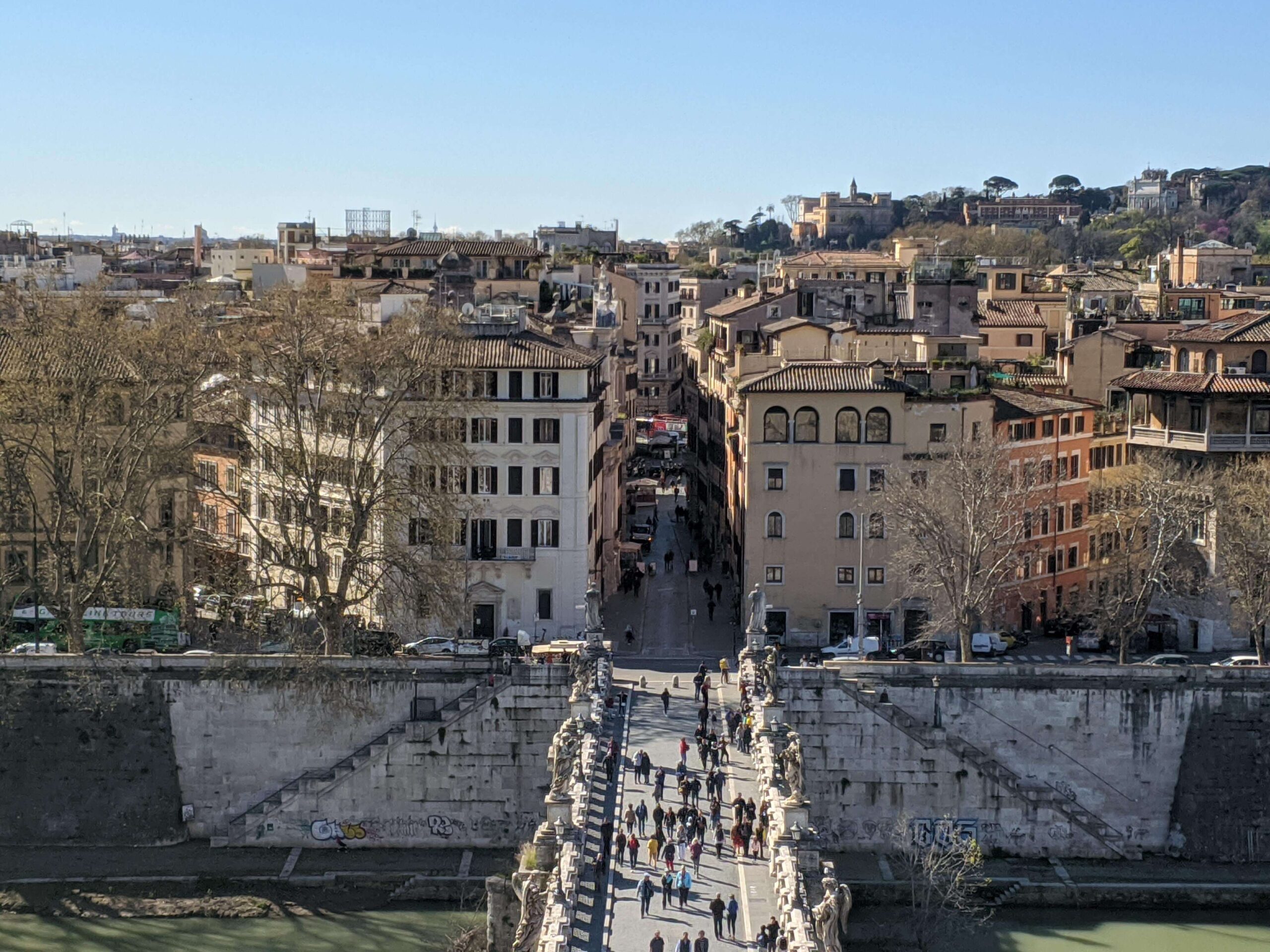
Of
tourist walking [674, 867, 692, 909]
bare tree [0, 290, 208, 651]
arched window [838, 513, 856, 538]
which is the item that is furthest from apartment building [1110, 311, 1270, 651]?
bare tree [0, 290, 208, 651]

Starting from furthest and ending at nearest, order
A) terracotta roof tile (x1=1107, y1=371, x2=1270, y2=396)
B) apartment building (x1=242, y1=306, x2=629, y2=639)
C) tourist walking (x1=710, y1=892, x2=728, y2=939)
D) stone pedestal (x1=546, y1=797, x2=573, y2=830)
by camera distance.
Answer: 1. terracotta roof tile (x1=1107, y1=371, x2=1270, y2=396)
2. apartment building (x1=242, y1=306, x2=629, y2=639)
3. stone pedestal (x1=546, y1=797, x2=573, y2=830)
4. tourist walking (x1=710, y1=892, x2=728, y2=939)

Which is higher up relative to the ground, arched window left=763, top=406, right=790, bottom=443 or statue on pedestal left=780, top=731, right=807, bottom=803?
arched window left=763, top=406, right=790, bottom=443

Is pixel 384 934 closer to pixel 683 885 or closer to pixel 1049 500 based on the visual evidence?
pixel 683 885

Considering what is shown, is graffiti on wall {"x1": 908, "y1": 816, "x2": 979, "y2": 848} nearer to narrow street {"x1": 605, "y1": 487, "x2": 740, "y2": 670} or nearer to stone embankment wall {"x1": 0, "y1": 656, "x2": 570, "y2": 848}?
narrow street {"x1": 605, "y1": 487, "x2": 740, "y2": 670}

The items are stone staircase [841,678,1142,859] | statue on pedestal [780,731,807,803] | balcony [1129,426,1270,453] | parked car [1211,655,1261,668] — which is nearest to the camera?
statue on pedestal [780,731,807,803]

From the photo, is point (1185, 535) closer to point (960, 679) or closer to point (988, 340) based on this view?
point (960, 679)

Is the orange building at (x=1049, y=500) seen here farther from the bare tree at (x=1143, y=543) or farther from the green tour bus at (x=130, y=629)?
the green tour bus at (x=130, y=629)

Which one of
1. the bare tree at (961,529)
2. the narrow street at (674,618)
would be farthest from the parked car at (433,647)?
the bare tree at (961,529)

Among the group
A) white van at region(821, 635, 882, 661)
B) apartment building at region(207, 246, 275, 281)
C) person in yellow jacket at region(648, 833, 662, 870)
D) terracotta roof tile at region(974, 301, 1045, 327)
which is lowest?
person in yellow jacket at region(648, 833, 662, 870)

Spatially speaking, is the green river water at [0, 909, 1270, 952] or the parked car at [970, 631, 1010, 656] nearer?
the green river water at [0, 909, 1270, 952]
